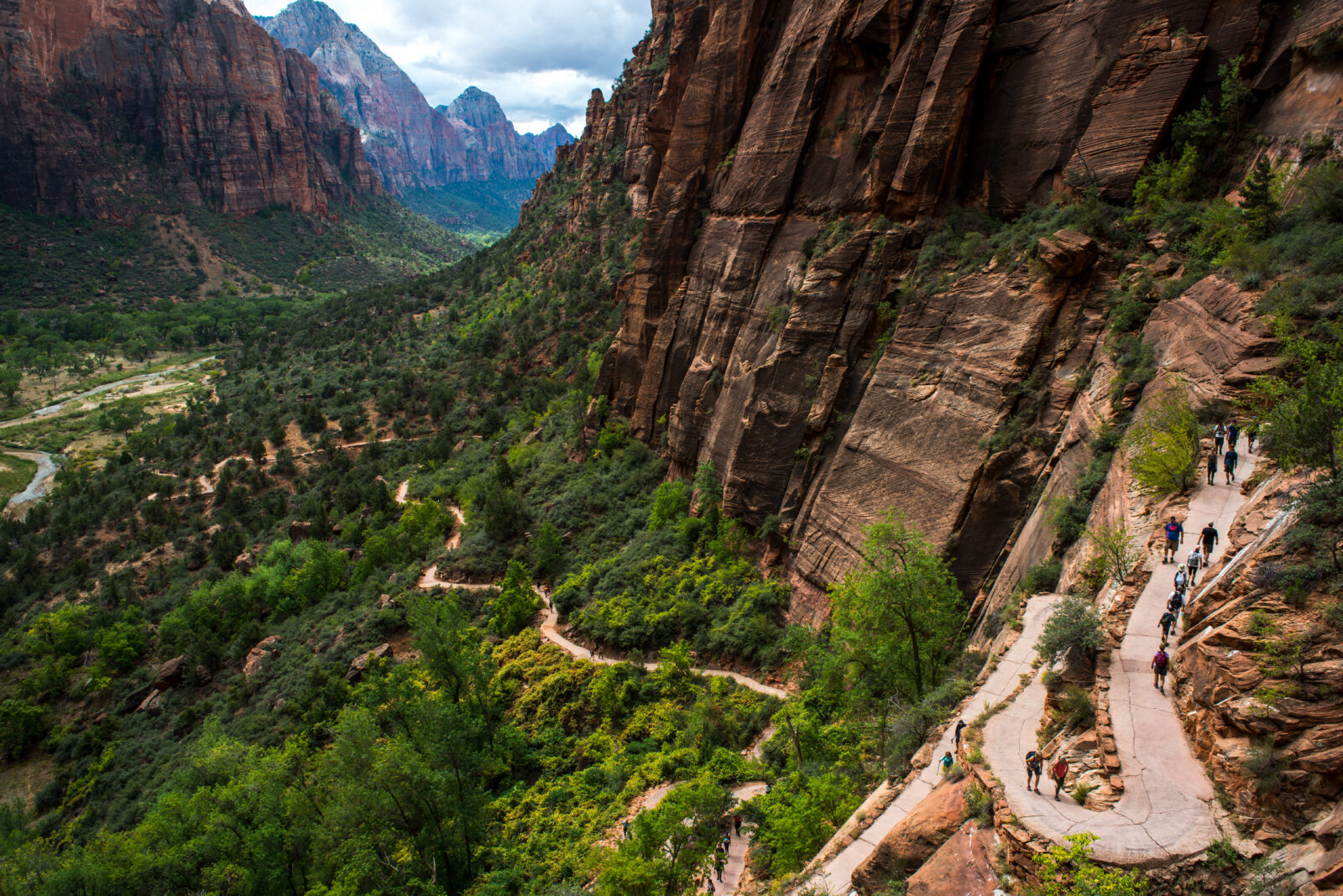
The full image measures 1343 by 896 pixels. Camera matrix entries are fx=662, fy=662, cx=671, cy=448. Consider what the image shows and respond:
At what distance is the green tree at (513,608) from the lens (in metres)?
36.6

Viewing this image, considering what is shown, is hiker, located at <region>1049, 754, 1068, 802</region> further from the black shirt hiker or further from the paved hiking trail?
the paved hiking trail

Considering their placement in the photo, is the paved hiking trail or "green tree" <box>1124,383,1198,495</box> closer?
"green tree" <box>1124,383,1198,495</box>

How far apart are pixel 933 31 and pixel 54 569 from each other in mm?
79553

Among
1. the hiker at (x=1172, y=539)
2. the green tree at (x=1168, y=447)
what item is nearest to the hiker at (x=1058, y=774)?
the hiker at (x=1172, y=539)

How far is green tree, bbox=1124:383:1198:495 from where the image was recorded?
14.9 meters

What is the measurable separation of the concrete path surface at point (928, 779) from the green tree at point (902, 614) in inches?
120

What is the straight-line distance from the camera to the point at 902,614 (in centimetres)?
1819

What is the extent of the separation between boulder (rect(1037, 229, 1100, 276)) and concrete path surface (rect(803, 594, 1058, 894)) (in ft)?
37.7

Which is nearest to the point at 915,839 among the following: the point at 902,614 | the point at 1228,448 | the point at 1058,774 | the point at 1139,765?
the point at 1058,774

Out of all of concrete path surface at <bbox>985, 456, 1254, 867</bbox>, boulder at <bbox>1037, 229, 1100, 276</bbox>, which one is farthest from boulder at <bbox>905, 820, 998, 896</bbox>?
boulder at <bbox>1037, 229, 1100, 276</bbox>

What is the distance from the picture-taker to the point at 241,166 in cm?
17725

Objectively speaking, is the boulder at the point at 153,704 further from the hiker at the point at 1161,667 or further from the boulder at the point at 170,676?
the hiker at the point at 1161,667

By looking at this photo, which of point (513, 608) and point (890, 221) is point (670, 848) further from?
point (890, 221)

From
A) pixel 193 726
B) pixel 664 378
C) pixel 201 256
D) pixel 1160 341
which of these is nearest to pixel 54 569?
pixel 193 726
